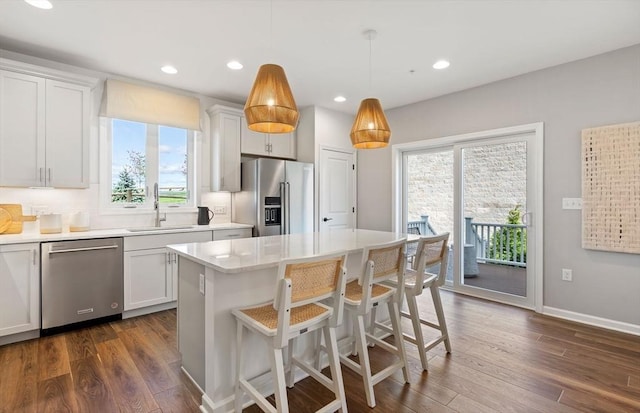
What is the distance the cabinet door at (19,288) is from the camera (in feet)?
8.66

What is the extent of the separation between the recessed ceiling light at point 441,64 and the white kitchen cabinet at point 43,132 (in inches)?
145

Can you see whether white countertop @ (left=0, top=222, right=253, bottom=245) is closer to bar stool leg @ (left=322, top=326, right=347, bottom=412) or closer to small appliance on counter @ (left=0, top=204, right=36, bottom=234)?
small appliance on counter @ (left=0, top=204, right=36, bottom=234)

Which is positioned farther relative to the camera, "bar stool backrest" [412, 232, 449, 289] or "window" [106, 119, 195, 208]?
"window" [106, 119, 195, 208]

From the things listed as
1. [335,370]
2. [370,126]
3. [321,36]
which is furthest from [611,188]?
[335,370]

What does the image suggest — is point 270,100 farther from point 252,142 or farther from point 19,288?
point 19,288

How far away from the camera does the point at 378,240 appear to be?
259 cm

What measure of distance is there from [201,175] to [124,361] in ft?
8.18

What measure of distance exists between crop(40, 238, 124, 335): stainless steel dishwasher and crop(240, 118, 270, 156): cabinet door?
1996mm

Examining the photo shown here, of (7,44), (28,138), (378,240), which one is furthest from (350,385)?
(7,44)

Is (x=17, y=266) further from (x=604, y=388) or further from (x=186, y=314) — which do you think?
(x=604, y=388)

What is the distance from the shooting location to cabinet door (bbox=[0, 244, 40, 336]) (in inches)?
104

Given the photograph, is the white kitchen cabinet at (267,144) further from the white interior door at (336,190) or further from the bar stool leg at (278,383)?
the bar stool leg at (278,383)

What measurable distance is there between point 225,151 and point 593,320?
4588 mm

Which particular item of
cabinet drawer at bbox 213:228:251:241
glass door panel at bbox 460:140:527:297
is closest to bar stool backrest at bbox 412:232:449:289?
glass door panel at bbox 460:140:527:297
